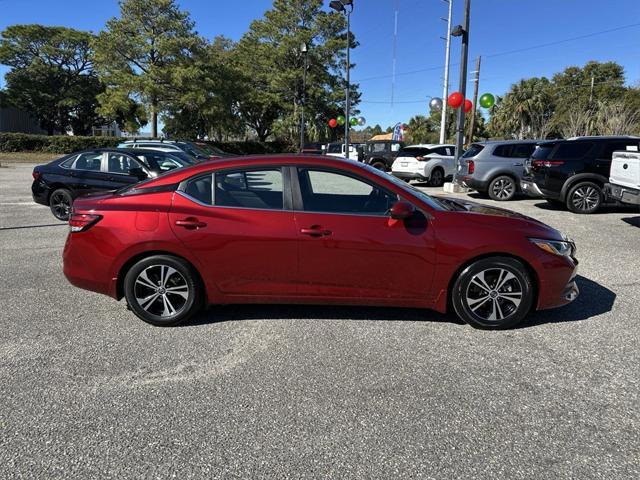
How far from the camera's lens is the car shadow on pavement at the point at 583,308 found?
13.7 ft

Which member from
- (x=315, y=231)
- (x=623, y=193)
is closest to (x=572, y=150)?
(x=623, y=193)

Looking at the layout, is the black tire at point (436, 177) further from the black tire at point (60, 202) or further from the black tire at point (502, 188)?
the black tire at point (60, 202)

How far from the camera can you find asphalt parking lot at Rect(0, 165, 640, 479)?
236cm

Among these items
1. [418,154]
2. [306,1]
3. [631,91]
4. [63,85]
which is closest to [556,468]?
[418,154]

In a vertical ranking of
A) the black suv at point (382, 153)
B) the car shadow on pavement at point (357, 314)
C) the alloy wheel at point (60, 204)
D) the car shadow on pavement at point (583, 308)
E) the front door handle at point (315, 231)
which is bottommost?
the car shadow on pavement at point (357, 314)

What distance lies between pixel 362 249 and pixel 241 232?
1022 mm

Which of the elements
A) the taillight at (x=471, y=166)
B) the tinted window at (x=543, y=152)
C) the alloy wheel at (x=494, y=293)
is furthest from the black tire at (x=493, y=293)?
the taillight at (x=471, y=166)

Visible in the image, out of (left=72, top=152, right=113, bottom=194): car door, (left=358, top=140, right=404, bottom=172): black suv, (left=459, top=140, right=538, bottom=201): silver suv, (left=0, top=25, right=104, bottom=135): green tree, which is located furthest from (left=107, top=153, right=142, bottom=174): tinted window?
(left=0, top=25, right=104, bottom=135): green tree

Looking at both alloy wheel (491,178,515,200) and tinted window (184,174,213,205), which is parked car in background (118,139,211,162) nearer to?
alloy wheel (491,178,515,200)

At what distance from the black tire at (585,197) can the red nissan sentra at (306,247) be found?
6.90 meters

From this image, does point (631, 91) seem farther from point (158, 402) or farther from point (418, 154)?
point (158, 402)

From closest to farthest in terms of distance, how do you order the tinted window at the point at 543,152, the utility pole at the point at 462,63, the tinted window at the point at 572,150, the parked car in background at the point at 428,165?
the tinted window at the point at 572,150
the tinted window at the point at 543,152
the utility pole at the point at 462,63
the parked car in background at the point at 428,165

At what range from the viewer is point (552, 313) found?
4.32 m

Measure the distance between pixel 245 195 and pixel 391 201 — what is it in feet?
4.19
